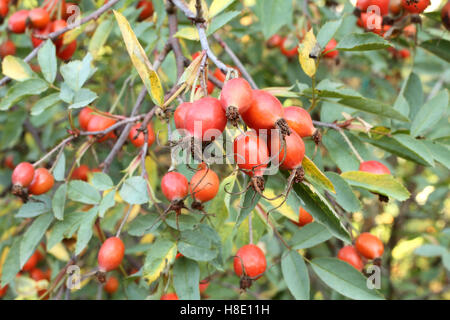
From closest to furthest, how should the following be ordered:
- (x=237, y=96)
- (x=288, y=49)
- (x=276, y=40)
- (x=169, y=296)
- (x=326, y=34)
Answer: (x=237, y=96) < (x=326, y=34) < (x=169, y=296) < (x=288, y=49) < (x=276, y=40)

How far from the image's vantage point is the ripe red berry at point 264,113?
0.79 m

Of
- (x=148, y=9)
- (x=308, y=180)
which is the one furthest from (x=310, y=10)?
(x=308, y=180)

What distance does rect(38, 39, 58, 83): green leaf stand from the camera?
1.39 meters

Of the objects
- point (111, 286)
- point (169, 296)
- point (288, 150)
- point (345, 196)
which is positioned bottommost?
point (111, 286)

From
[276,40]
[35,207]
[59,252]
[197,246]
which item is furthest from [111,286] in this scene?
[276,40]

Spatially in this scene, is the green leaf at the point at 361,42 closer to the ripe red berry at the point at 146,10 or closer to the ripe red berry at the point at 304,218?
the ripe red berry at the point at 304,218

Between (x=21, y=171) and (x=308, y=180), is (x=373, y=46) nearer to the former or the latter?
(x=308, y=180)

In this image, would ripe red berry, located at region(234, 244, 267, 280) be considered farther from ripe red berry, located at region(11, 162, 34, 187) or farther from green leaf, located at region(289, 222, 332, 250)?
ripe red berry, located at region(11, 162, 34, 187)

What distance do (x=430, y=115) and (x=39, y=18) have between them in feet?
4.73

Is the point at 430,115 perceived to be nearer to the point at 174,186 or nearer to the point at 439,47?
the point at 439,47

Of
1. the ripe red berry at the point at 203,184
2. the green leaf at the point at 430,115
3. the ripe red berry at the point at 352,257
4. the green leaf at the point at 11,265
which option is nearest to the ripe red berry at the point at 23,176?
the green leaf at the point at 11,265

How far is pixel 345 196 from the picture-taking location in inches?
42.5

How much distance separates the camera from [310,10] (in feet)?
7.79

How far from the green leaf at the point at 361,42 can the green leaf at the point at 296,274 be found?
65cm
